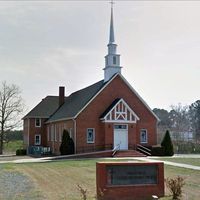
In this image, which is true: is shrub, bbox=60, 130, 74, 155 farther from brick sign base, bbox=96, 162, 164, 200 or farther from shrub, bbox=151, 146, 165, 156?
brick sign base, bbox=96, 162, 164, 200

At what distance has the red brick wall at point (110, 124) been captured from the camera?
40375 mm

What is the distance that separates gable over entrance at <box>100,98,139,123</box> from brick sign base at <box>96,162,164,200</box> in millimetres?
27119

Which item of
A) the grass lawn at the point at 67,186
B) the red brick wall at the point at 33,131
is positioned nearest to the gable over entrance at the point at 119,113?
the red brick wall at the point at 33,131

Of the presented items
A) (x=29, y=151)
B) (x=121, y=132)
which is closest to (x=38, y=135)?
(x=29, y=151)

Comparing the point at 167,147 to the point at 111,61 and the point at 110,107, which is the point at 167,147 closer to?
the point at 110,107

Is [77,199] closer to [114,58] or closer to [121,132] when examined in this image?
[121,132]

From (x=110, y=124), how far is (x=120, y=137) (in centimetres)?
187

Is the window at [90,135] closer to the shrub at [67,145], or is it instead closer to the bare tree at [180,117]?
the shrub at [67,145]

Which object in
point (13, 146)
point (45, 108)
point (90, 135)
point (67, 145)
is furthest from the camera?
point (13, 146)

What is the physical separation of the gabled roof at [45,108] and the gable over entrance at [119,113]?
18284 millimetres

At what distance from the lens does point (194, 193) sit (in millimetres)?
13570

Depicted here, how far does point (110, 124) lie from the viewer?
132 ft

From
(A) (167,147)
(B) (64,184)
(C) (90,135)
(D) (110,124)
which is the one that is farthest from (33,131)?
(B) (64,184)

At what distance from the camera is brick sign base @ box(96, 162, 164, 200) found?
12.3 m
